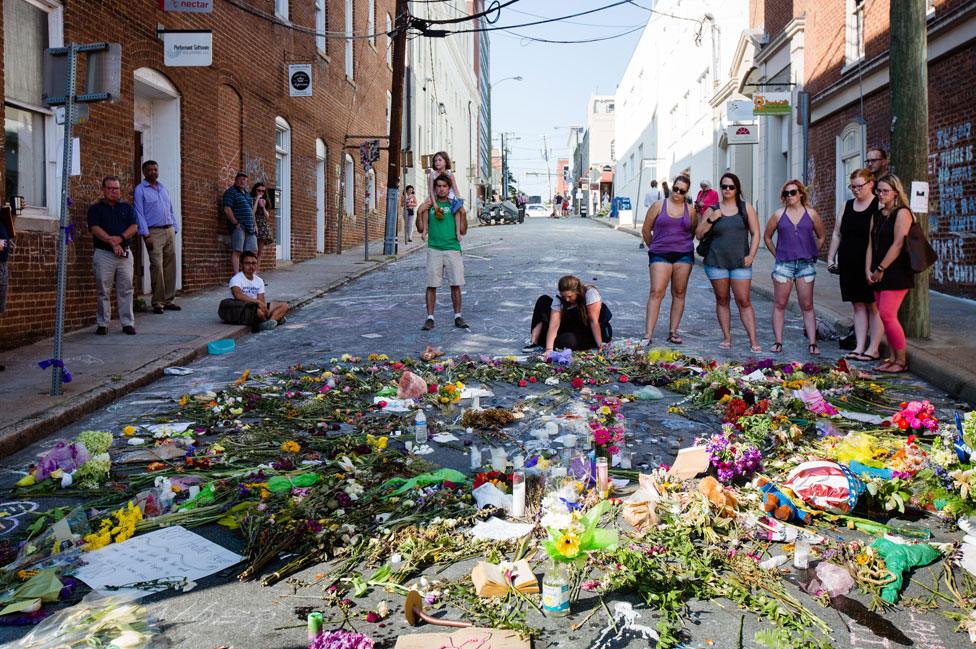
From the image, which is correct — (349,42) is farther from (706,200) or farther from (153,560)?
(153,560)

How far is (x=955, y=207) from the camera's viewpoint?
1285 cm

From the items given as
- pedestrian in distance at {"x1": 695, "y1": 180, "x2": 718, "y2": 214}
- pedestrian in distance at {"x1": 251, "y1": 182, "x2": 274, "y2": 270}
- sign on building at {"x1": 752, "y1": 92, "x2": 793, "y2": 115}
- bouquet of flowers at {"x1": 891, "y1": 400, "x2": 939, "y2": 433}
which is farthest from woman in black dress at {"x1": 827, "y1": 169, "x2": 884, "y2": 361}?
sign on building at {"x1": 752, "y1": 92, "x2": 793, "y2": 115}

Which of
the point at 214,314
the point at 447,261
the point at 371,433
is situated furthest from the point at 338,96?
the point at 371,433

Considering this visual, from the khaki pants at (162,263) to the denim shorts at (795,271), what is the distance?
7849mm

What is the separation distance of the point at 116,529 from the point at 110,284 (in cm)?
696

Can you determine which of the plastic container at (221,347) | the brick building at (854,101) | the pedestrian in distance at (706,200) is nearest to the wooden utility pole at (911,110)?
the brick building at (854,101)

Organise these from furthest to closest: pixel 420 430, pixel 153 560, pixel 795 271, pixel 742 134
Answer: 1. pixel 742 134
2. pixel 795 271
3. pixel 420 430
4. pixel 153 560

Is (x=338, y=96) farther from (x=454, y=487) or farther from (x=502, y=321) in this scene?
(x=454, y=487)

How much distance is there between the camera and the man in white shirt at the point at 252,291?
440 inches

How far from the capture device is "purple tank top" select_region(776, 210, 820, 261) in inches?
349

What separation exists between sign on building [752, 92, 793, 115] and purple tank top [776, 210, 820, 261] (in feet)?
41.0

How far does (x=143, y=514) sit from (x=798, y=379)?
209 inches

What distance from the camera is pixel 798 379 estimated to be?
7402 mm

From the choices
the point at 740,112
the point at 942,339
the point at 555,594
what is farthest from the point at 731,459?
the point at 740,112
